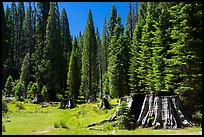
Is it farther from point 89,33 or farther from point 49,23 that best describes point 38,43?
point 89,33

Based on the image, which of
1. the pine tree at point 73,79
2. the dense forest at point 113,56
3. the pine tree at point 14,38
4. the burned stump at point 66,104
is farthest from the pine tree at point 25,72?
the burned stump at point 66,104

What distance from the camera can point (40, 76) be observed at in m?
64.3

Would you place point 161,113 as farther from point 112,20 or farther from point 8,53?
point 8,53

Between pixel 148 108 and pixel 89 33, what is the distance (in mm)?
50636

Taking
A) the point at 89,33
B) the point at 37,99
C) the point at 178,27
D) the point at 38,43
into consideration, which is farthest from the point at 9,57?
the point at 178,27

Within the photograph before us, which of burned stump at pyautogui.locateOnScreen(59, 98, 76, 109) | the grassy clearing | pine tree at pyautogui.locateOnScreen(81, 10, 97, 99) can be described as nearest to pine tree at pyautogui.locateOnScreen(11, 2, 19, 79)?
pine tree at pyautogui.locateOnScreen(81, 10, 97, 99)

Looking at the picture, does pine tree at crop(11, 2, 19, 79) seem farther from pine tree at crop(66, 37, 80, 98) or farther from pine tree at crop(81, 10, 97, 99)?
pine tree at crop(66, 37, 80, 98)

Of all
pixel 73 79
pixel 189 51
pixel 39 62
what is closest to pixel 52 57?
pixel 39 62

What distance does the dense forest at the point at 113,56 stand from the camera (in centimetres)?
1945

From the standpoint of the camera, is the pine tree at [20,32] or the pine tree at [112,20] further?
the pine tree at [20,32]

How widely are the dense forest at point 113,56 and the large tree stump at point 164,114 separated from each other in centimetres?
90

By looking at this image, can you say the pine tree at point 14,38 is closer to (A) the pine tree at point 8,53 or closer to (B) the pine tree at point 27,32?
(A) the pine tree at point 8,53

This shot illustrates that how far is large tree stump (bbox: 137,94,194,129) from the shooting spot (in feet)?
55.7

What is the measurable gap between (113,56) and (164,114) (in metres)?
31.0
